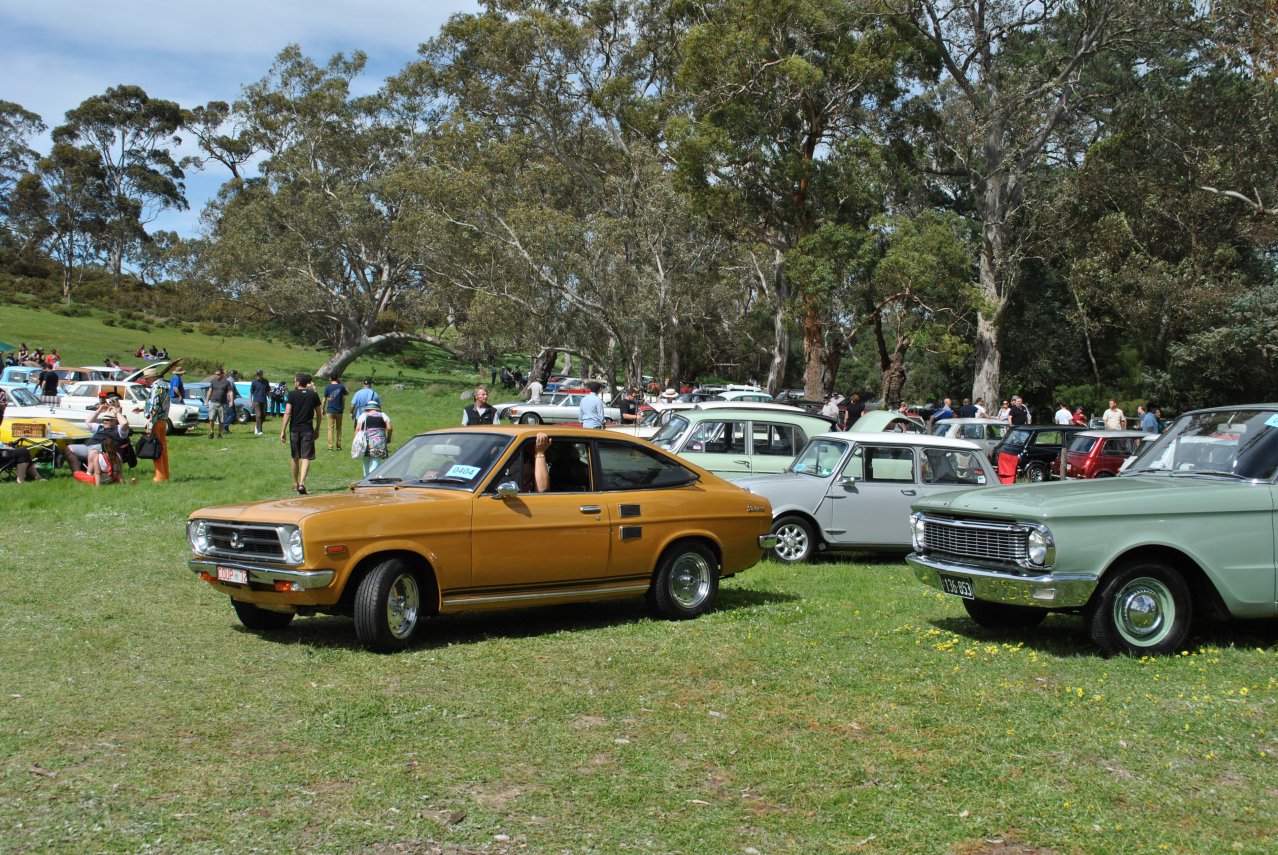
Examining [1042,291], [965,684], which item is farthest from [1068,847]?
[1042,291]

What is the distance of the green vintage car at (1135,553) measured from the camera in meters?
7.58

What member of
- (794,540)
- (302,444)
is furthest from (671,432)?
(302,444)

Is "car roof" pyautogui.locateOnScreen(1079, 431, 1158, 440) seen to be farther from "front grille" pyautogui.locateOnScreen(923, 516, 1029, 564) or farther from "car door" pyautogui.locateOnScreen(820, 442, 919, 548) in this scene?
"front grille" pyautogui.locateOnScreen(923, 516, 1029, 564)

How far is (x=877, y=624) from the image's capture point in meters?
9.07

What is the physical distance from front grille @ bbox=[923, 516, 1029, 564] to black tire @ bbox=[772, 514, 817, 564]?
12.3ft

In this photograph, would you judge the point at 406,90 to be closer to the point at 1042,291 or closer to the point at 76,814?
the point at 1042,291

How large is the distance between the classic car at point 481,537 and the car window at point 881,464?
3107 mm

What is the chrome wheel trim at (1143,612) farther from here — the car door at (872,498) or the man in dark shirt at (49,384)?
the man in dark shirt at (49,384)

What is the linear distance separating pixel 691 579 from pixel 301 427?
8.45 metres

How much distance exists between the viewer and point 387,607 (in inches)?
298

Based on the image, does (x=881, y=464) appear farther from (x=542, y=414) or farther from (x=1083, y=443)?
(x=542, y=414)

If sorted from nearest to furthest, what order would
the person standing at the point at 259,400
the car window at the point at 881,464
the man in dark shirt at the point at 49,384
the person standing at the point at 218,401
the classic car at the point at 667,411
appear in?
the car window at the point at 881,464 → the classic car at the point at 667,411 → the person standing at the point at 218,401 → the person standing at the point at 259,400 → the man in dark shirt at the point at 49,384

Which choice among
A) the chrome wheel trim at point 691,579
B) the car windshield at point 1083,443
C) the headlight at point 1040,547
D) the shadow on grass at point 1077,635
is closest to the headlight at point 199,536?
the chrome wheel trim at point 691,579

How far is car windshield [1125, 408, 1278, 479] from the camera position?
822 cm
